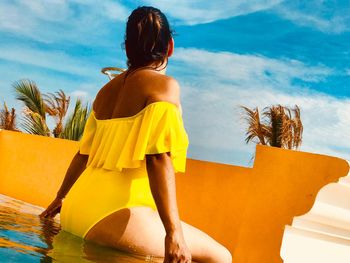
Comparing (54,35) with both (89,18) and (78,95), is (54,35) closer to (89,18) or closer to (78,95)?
(89,18)

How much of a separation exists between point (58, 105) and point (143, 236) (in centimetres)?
1400

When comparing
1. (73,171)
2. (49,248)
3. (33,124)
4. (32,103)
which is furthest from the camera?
(32,103)

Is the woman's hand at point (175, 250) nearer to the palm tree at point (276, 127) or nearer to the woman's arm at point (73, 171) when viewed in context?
the woman's arm at point (73, 171)

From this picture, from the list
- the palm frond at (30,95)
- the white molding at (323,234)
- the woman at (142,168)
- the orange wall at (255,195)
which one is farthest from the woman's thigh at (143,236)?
the palm frond at (30,95)

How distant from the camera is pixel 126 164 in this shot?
1.66 meters

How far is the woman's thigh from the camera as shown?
158 centimetres

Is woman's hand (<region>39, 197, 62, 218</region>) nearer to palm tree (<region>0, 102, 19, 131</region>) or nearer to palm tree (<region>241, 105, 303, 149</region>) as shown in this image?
palm tree (<region>241, 105, 303, 149</region>)

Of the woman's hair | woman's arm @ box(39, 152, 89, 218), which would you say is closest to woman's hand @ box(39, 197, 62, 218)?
woman's arm @ box(39, 152, 89, 218)

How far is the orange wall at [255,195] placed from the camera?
144 inches

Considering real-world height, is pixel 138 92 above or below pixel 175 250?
above

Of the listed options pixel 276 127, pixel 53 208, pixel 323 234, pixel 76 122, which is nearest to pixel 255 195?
pixel 323 234

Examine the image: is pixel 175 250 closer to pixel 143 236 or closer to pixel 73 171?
pixel 143 236

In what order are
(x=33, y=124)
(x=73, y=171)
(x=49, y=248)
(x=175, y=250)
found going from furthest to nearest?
1. (x=33, y=124)
2. (x=73, y=171)
3. (x=49, y=248)
4. (x=175, y=250)

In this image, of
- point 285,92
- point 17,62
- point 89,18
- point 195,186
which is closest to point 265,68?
point 285,92
